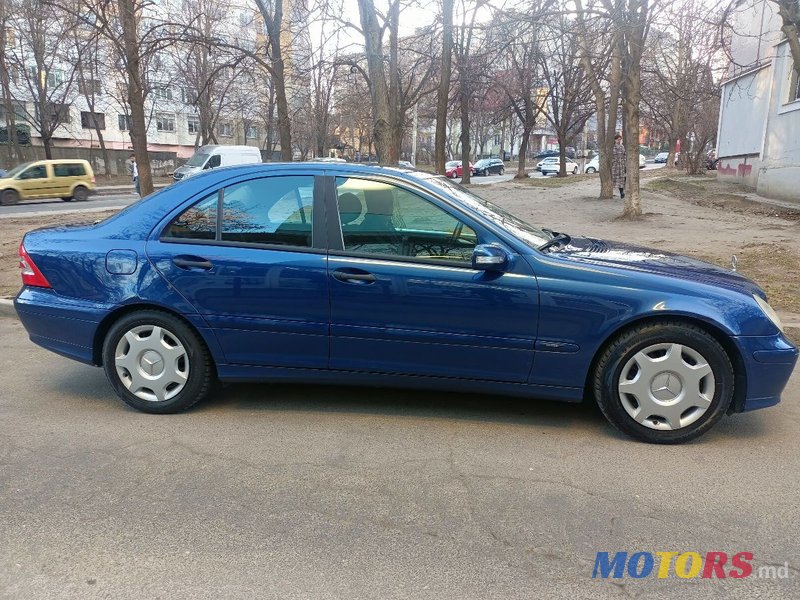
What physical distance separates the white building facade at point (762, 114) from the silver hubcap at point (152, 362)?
→ 16113mm

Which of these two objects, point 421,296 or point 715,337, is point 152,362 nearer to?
point 421,296

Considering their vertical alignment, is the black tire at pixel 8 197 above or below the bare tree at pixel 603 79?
below

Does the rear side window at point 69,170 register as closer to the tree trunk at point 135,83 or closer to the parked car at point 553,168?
the tree trunk at point 135,83

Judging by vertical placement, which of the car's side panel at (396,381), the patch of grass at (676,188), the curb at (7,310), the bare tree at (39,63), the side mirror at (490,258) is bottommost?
the curb at (7,310)

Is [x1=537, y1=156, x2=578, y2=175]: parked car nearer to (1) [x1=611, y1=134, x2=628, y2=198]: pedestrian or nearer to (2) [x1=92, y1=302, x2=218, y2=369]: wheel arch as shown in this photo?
(1) [x1=611, y1=134, x2=628, y2=198]: pedestrian

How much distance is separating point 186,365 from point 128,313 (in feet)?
1.69

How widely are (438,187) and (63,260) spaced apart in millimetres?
2532

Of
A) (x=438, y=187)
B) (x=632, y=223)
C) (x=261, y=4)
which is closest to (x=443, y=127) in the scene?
(x=261, y=4)

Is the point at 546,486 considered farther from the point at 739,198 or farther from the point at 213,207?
the point at 739,198

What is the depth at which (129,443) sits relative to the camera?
365cm

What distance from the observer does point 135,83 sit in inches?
503

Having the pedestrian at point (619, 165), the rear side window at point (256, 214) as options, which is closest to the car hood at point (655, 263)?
the rear side window at point (256, 214)

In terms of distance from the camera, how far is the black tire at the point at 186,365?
3953mm

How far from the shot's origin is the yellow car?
23.8m
